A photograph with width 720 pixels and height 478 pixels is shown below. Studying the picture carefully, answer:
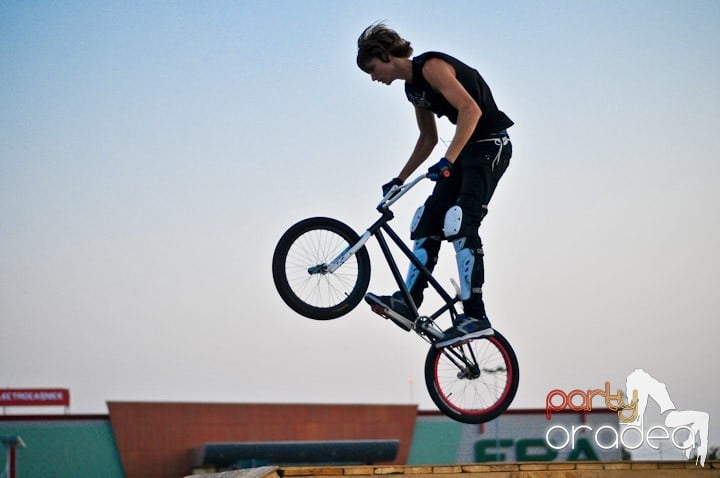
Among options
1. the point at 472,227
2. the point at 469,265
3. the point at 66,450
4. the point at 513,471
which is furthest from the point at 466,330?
the point at 66,450

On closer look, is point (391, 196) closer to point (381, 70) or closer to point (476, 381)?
point (381, 70)

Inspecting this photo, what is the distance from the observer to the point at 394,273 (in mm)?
9250

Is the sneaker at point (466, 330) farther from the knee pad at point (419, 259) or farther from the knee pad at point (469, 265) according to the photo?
the knee pad at point (419, 259)

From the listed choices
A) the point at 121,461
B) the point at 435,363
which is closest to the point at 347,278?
the point at 435,363

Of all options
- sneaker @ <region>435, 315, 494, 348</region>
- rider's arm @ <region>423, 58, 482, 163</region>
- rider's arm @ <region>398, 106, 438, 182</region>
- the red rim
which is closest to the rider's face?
rider's arm @ <region>423, 58, 482, 163</region>

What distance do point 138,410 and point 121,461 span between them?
6.96ft

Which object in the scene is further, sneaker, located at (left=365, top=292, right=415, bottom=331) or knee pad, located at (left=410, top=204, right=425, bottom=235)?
knee pad, located at (left=410, top=204, right=425, bottom=235)

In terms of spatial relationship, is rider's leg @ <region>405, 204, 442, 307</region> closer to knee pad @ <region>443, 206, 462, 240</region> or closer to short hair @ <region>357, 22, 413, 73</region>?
knee pad @ <region>443, 206, 462, 240</region>

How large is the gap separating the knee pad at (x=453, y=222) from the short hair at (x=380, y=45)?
140 centimetres

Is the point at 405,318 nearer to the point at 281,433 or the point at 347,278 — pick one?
the point at 347,278

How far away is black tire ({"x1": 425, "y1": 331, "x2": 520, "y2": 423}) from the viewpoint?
9523 mm

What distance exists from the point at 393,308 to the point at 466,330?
0.68 m

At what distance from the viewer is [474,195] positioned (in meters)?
9.20

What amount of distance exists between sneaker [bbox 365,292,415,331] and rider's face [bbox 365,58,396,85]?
1.87 metres
